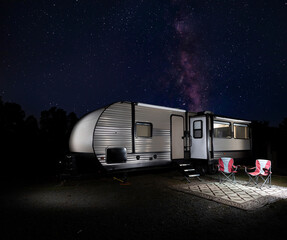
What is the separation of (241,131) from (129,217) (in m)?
9.92

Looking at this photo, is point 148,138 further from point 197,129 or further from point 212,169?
point 212,169

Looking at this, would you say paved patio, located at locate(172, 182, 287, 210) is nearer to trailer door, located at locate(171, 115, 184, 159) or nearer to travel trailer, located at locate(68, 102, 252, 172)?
travel trailer, located at locate(68, 102, 252, 172)

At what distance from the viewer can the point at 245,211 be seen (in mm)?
4637

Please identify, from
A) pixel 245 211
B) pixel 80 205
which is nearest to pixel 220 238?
pixel 245 211

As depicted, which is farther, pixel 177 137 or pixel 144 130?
pixel 177 137

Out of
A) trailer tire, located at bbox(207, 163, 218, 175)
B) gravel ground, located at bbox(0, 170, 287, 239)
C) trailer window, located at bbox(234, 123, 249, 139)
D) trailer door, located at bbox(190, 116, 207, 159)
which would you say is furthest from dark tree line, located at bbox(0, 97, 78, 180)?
trailer window, located at bbox(234, 123, 249, 139)

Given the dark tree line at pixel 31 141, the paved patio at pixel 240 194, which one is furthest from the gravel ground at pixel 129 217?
the dark tree line at pixel 31 141

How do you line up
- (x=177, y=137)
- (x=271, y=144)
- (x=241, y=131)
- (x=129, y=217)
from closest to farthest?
(x=129, y=217) → (x=177, y=137) → (x=241, y=131) → (x=271, y=144)

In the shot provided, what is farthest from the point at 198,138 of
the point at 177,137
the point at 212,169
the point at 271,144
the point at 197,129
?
the point at 271,144

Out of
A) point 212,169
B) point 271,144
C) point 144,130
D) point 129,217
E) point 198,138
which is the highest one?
point 144,130

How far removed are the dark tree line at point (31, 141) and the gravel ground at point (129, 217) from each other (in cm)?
480

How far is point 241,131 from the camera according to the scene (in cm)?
1209

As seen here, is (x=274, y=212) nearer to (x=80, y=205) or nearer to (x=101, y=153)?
(x=80, y=205)

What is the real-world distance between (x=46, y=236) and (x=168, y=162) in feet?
19.8
